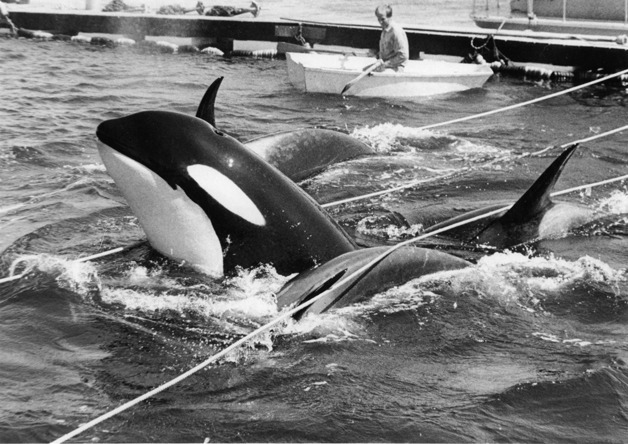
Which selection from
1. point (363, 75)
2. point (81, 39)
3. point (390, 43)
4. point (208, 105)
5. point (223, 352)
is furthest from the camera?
point (81, 39)

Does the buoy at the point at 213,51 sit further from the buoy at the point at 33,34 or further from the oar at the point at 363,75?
the oar at the point at 363,75

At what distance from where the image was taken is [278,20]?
3206 centimetres

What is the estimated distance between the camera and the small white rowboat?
22.9 m

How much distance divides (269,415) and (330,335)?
138cm

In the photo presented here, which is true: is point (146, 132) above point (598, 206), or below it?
above

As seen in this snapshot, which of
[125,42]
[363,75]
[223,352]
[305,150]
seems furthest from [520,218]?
[125,42]

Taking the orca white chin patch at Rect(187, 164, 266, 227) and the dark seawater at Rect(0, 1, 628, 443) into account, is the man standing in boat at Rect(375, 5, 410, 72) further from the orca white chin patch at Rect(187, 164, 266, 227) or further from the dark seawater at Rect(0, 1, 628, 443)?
the orca white chin patch at Rect(187, 164, 266, 227)

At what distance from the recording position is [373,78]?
2288cm

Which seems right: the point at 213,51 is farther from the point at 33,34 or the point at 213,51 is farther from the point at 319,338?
the point at 319,338

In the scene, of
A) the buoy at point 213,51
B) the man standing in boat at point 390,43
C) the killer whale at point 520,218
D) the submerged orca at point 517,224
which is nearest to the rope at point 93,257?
the killer whale at point 520,218

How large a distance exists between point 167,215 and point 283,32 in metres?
23.5

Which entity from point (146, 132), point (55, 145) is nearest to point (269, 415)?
point (146, 132)

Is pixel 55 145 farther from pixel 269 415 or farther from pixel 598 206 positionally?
pixel 269 415

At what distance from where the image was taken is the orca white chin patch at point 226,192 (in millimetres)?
8477
